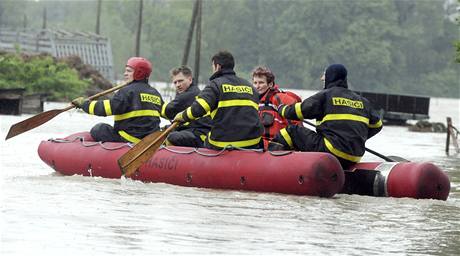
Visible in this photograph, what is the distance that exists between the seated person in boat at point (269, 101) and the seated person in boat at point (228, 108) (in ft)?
1.74

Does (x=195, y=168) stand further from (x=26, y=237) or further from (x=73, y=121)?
(x=73, y=121)

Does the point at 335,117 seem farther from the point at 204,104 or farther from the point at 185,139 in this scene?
the point at 185,139

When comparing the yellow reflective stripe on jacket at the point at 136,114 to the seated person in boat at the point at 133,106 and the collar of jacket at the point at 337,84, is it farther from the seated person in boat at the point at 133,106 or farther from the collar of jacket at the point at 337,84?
the collar of jacket at the point at 337,84

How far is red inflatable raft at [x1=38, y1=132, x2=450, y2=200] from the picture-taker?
41.0ft

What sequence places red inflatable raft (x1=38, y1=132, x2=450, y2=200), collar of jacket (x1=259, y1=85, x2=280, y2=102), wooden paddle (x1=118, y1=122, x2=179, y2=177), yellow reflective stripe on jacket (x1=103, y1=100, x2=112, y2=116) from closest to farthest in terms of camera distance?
red inflatable raft (x1=38, y1=132, x2=450, y2=200), wooden paddle (x1=118, y1=122, x2=179, y2=177), collar of jacket (x1=259, y1=85, x2=280, y2=102), yellow reflective stripe on jacket (x1=103, y1=100, x2=112, y2=116)

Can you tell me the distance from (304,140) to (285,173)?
0.73 meters

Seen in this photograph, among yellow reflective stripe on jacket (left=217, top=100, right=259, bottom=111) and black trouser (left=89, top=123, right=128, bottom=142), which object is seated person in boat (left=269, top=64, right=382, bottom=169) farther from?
black trouser (left=89, top=123, right=128, bottom=142)

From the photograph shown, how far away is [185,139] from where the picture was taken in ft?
46.5

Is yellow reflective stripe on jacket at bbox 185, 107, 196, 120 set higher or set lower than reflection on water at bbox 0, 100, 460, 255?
higher

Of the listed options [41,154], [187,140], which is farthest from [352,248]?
[41,154]

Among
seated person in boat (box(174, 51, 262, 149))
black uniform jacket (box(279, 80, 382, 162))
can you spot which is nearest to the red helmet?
seated person in boat (box(174, 51, 262, 149))

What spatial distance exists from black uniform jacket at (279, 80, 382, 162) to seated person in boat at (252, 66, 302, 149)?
2.59ft

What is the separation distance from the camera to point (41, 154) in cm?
1532

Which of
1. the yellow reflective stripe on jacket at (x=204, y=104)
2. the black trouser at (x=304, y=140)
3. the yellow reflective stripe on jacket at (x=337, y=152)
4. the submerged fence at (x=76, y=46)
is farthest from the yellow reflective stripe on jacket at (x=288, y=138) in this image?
the submerged fence at (x=76, y=46)
